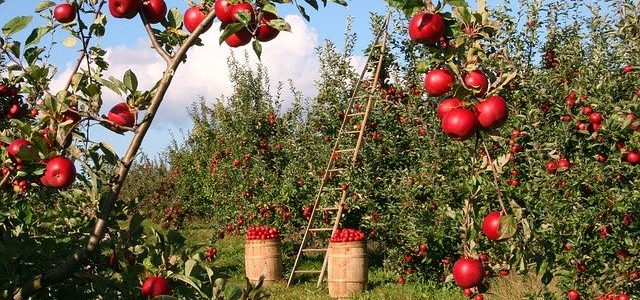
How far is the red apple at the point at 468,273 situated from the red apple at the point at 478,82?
579mm

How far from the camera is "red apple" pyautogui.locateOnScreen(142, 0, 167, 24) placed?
1535 millimetres

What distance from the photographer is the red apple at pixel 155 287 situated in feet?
4.98

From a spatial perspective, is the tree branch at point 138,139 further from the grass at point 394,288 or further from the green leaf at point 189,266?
the grass at point 394,288

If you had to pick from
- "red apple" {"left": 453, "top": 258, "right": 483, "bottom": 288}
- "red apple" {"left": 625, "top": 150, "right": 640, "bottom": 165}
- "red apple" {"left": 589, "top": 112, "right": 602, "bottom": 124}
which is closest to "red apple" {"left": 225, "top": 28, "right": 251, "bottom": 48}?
"red apple" {"left": 453, "top": 258, "right": 483, "bottom": 288}

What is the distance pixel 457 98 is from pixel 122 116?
0.72 m

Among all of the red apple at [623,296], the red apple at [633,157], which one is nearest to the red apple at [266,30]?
the red apple at [623,296]

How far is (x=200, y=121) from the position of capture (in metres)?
18.5

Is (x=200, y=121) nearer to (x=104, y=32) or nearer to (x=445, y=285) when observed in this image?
(x=445, y=285)

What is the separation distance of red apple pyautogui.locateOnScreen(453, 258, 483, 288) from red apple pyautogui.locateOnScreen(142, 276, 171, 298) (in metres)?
0.77

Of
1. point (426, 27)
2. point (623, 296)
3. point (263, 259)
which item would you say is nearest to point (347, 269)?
point (263, 259)

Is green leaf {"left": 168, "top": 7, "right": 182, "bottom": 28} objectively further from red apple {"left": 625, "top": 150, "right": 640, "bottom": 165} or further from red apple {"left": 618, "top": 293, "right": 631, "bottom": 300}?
red apple {"left": 625, "top": 150, "right": 640, "bottom": 165}

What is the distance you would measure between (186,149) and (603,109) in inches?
594

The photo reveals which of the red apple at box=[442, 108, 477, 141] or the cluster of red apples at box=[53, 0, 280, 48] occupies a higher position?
the cluster of red apples at box=[53, 0, 280, 48]

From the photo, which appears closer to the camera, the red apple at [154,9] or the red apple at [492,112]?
the red apple at [492,112]
